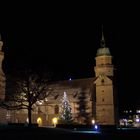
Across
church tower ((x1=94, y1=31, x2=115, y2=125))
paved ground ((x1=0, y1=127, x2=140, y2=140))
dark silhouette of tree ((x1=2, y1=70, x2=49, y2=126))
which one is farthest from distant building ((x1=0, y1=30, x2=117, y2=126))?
paved ground ((x1=0, y1=127, x2=140, y2=140))

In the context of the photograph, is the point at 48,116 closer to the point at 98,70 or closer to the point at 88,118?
the point at 88,118

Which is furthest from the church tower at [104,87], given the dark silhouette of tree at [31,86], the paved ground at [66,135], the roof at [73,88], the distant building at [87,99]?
the paved ground at [66,135]

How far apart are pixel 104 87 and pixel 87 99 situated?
→ 7.01m

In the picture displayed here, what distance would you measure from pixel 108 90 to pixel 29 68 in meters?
24.4

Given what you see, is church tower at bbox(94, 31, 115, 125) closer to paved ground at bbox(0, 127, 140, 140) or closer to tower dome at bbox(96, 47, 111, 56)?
tower dome at bbox(96, 47, 111, 56)

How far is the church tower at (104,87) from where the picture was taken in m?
84.4

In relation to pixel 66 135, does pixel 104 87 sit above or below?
above

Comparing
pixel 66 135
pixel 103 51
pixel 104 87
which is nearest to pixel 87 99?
pixel 104 87

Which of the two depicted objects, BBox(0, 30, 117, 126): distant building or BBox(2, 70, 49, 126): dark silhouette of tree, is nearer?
BBox(2, 70, 49, 126): dark silhouette of tree

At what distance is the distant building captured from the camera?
280 ft

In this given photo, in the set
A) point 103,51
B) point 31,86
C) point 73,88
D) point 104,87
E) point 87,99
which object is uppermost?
point 103,51

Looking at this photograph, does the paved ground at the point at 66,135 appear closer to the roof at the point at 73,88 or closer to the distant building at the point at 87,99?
the distant building at the point at 87,99

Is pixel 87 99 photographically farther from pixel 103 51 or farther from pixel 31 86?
pixel 31 86

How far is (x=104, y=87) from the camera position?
86.4 m
